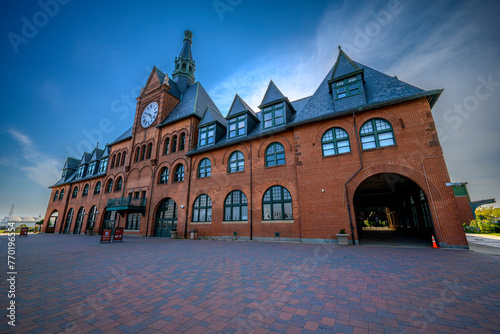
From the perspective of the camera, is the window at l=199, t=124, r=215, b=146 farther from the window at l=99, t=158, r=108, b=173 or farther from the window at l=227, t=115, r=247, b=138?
the window at l=99, t=158, r=108, b=173

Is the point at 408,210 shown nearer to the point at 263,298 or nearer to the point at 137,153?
the point at 263,298

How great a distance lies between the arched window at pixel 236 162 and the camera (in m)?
17.3

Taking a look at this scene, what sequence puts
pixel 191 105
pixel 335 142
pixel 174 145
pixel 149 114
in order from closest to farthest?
pixel 335 142 < pixel 174 145 < pixel 191 105 < pixel 149 114

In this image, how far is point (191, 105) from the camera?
24.0m

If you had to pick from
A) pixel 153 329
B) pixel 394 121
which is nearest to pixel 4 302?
pixel 153 329

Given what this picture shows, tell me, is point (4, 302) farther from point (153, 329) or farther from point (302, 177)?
point (302, 177)

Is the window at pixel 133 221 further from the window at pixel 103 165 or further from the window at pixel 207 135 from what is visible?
the window at pixel 103 165

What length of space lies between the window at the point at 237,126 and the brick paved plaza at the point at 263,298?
13.5m

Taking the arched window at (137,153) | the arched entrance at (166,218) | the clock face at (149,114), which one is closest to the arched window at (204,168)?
the arched entrance at (166,218)

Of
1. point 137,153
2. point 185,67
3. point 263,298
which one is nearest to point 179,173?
point 137,153

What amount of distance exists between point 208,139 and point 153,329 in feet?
61.1

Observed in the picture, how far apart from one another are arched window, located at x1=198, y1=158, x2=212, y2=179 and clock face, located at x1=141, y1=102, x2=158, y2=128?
11.6 m

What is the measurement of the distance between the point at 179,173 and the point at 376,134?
60.8 ft

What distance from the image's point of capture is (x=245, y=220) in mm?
15789
